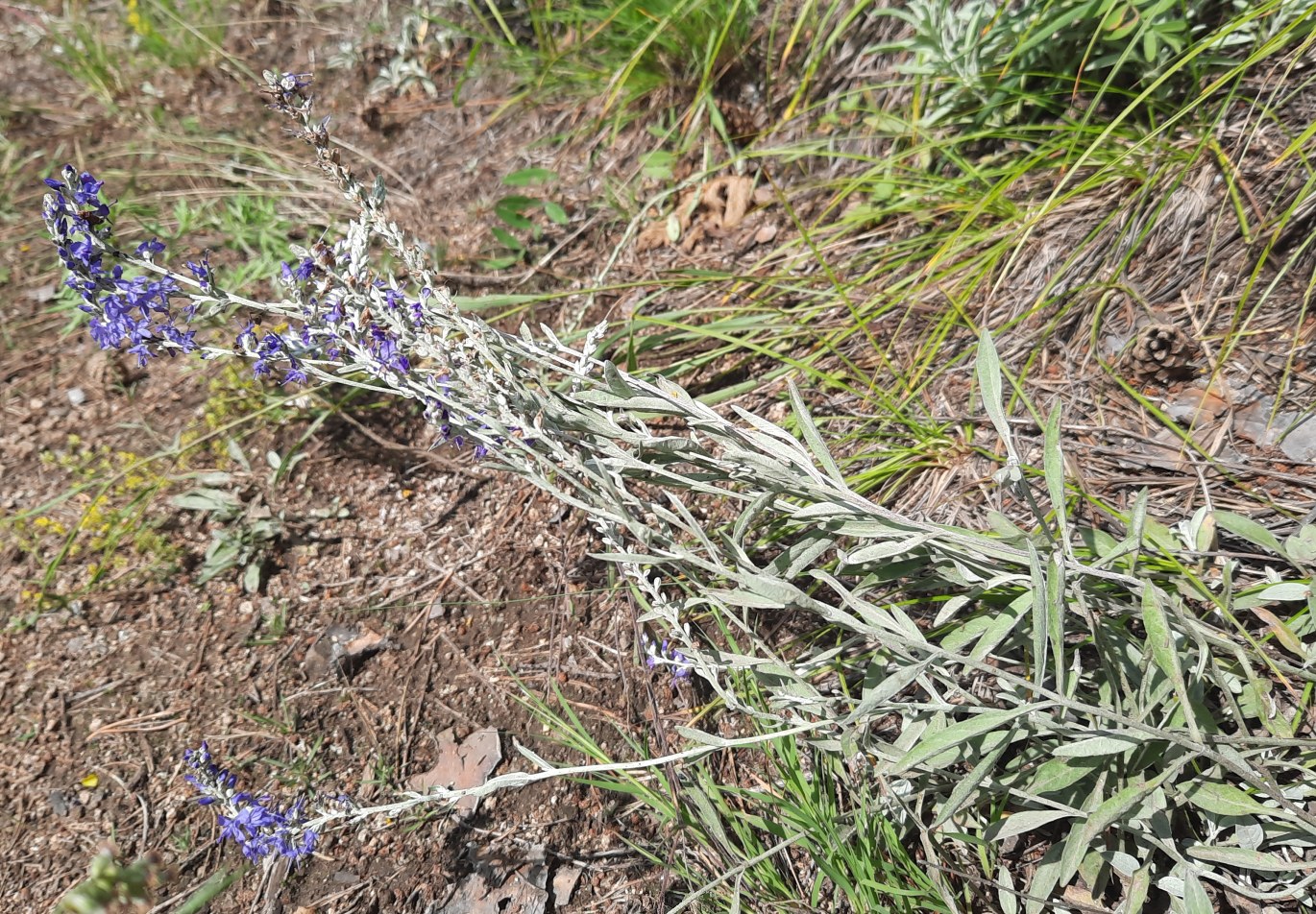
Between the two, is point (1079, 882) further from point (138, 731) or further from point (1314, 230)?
point (138, 731)

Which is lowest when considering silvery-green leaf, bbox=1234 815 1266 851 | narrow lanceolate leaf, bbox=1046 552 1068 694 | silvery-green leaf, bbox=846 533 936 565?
silvery-green leaf, bbox=1234 815 1266 851

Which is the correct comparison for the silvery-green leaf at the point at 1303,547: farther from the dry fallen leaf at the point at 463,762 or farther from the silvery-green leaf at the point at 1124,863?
the dry fallen leaf at the point at 463,762

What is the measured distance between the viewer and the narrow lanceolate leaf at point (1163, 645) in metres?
1.25

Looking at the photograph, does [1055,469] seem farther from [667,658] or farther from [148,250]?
[148,250]

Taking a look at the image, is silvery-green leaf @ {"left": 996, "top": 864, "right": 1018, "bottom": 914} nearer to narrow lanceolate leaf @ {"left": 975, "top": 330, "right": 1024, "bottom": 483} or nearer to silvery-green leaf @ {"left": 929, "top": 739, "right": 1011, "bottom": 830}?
silvery-green leaf @ {"left": 929, "top": 739, "right": 1011, "bottom": 830}

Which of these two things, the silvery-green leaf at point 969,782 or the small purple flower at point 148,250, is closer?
the silvery-green leaf at point 969,782

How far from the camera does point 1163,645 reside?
4.22 ft

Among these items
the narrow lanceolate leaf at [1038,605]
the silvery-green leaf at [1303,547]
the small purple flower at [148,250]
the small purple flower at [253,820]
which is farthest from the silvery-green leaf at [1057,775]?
the small purple flower at [148,250]

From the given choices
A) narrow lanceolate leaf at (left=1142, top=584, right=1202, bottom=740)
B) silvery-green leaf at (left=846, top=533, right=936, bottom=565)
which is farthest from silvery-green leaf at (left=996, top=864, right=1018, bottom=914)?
silvery-green leaf at (left=846, top=533, right=936, bottom=565)

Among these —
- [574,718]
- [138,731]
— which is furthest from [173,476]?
[574,718]

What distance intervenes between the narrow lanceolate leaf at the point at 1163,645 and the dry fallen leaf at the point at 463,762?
1289mm

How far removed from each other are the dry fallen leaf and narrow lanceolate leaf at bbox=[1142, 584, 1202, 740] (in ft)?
4.23

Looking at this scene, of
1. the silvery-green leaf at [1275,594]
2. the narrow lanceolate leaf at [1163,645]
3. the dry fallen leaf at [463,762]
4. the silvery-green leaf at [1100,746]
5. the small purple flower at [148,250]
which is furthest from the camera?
the dry fallen leaf at [463,762]

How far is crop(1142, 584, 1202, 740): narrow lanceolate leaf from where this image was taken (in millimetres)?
1251
